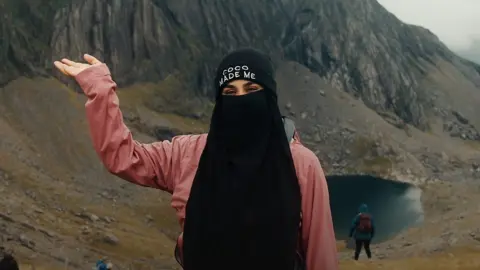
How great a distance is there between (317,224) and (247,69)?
51.5 inches

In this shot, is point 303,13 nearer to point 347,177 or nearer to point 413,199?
point 347,177

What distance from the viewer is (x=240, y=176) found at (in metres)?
4.44

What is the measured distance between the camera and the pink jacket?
182 inches

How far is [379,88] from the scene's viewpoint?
17488 centimetres

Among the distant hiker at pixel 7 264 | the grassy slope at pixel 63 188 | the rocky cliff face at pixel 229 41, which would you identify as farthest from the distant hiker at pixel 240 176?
the rocky cliff face at pixel 229 41

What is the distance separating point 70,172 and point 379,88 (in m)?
116

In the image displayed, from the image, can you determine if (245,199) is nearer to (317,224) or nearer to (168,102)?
(317,224)

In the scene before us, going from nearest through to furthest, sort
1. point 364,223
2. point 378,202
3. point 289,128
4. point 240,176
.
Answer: point 240,176 → point 289,128 → point 364,223 → point 378,202

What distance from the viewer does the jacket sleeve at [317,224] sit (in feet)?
15.1

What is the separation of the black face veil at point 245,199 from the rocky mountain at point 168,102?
43847 mm

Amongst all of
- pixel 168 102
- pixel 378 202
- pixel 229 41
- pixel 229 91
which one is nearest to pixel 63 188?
pixel 378 202

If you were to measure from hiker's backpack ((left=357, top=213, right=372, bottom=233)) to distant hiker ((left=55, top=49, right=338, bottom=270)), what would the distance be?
26.2 m

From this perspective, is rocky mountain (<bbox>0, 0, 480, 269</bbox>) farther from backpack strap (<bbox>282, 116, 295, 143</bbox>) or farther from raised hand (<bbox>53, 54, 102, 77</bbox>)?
backpack strap (<bbox>282, 116, 295, 143</bbox>)

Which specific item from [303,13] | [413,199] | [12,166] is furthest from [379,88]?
[12,166]
